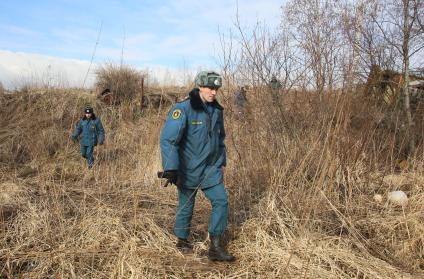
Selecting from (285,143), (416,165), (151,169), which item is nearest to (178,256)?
(285,143)

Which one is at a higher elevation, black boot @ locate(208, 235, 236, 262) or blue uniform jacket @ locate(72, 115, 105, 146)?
blue uniform jacket @ locate(72, 115, 105, 146)

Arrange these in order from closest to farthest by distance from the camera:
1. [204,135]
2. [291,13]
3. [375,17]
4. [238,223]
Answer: [204,135]
[238,223]
[291,13]
[375,17]

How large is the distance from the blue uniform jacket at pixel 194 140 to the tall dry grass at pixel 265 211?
0.60m

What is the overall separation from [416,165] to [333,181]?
199cm

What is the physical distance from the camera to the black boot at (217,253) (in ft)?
11.7

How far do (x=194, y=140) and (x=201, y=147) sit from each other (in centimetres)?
8

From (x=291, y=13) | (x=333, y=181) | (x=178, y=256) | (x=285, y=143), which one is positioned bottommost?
(x=178, y=256)

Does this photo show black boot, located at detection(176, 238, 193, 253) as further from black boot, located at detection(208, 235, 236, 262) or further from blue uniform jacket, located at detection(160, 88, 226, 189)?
blue uniform jacket, located at detection(160, 88, 226, 189)

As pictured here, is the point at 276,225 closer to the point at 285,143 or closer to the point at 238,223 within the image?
the point at 238,223

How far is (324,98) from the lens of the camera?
5004 millimetres

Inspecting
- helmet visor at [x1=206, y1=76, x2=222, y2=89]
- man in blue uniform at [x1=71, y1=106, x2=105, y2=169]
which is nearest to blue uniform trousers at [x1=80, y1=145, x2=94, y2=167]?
man in blue uniform at [x1=71, y1=106, x2=105, y2=169]

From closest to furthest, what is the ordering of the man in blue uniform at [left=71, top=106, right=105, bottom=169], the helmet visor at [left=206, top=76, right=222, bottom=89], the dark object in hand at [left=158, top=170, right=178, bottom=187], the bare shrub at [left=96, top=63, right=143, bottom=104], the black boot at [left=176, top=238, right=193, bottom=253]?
the dark object in hand at [left=158, top=170, right=178, bottom=187] → the helmet visor at [left=206, top=76, right=222, bottom=89] → the black boot at [left=176, top=238, right=193, bottom=253] → the man in blue uniform at [left=71, top=106, right=105, bottom=169] → the bare shrub at [left=96, top=63, right=143, bottom=104]

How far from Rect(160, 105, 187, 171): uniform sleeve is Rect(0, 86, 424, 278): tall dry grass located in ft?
2.18

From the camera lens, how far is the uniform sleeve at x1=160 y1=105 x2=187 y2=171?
3414 mm
